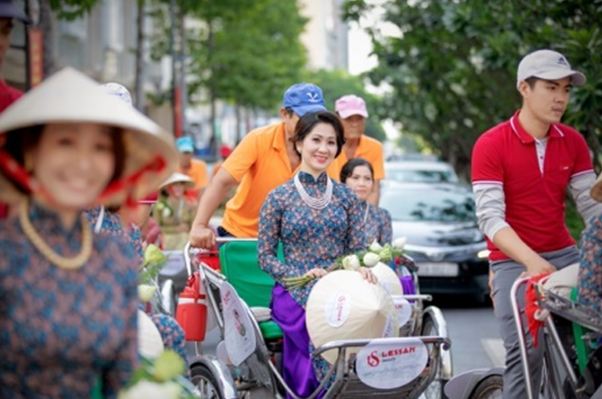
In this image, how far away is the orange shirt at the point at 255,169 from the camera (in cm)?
832

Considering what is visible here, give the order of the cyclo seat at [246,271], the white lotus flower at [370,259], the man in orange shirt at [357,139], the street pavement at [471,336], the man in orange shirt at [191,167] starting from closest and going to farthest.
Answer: the white lotus flower at [370,259] < the cyclo seat at [246,271] < the man in orange shirt at [357,139] < the street pavement at [471,336] < the man in orange shirt at [191,167]

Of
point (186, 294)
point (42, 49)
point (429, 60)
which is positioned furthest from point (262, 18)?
point (186, 294)

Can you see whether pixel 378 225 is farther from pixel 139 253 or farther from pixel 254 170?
pixel 139 253

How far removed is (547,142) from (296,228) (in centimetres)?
138

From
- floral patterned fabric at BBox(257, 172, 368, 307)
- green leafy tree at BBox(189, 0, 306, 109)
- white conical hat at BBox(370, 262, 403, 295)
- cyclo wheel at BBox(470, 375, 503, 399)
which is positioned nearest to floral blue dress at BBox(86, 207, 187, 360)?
floral patterned fabric at BBox(257, 172, 368, 307)

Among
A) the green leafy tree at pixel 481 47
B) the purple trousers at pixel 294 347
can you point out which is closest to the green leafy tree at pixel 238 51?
the green leafy tree at pixel 481 47

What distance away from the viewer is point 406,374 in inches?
269

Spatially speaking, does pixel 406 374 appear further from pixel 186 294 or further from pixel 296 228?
pixel 186 294

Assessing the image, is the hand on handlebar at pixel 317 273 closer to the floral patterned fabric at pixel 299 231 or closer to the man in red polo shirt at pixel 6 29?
the floral patterned fabric at pixel 299 231

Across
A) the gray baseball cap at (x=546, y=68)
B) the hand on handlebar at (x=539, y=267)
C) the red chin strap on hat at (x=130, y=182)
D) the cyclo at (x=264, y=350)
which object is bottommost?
the cyclo at (x=264, y=350)

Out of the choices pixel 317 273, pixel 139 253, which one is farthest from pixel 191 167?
pixel 139 253

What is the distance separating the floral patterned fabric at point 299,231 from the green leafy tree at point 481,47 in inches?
217

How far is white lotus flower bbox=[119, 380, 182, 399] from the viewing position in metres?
3.74

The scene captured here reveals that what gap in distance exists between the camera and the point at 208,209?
26.6ft
